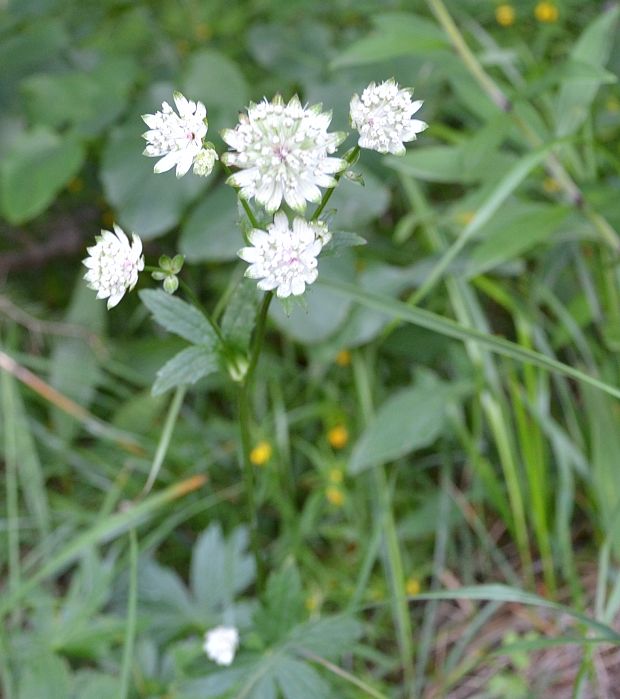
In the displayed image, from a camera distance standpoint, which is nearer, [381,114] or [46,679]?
[381,114]

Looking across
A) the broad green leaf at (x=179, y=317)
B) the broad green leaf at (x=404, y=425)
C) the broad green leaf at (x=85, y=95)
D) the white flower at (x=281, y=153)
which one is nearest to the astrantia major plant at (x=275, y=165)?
the white flower at (x=281, y=153)

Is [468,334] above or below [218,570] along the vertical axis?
above

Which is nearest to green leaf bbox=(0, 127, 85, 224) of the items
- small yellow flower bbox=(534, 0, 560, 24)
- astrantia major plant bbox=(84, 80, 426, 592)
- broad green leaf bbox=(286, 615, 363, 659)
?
astrantia major plant bbox=(84, 80, 426, 592)

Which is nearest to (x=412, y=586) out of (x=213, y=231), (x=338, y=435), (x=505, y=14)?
(x=338, y=435)

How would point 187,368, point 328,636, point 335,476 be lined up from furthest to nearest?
point 335,476 < point 328,636 < point 187,368

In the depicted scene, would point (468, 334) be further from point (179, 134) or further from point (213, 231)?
point (213, 231)

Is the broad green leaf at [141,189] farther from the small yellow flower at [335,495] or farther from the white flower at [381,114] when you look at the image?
the white flower at [381,114]

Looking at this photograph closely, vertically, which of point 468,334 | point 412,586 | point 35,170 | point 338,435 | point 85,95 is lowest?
point 412,586
